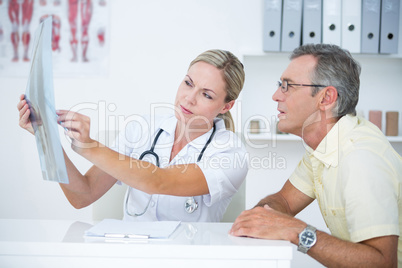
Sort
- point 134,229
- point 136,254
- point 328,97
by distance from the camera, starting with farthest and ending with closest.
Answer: point 328,97
point 134,229
point 136,254

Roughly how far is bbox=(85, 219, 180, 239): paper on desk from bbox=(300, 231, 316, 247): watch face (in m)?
0.31

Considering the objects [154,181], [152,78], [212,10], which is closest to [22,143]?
[152,78]

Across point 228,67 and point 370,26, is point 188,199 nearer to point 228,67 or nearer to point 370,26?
point 228,67

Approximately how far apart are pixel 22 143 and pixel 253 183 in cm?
152

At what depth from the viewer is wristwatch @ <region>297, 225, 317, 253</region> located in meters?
1.10

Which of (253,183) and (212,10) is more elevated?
(212,10)

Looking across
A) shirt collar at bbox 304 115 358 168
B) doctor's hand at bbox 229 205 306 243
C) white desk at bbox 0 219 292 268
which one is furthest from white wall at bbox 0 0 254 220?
white desk at bbox 0 219 292 268

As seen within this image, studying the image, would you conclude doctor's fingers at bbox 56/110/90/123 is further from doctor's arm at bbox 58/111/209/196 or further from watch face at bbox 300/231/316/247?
watch face at bbox 300/231/316/247

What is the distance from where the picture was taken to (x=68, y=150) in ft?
9.61

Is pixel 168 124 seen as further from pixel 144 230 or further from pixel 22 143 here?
pixel 22 143

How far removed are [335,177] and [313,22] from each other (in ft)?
4.80

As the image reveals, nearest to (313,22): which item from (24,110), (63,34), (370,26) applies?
(370,26)

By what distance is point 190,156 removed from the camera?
5.51 ft

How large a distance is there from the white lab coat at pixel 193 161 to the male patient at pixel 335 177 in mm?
158
